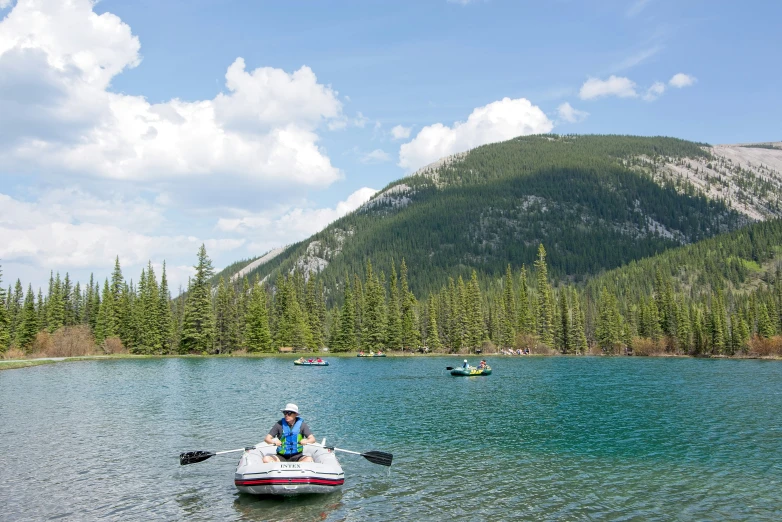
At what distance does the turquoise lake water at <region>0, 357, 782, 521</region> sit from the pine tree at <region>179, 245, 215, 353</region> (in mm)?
72363

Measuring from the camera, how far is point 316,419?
43531 millimetres

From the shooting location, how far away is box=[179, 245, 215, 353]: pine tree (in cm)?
13812

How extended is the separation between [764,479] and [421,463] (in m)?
16.7

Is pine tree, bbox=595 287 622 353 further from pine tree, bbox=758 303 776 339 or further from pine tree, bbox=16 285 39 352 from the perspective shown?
pine tree, bbox=16 285 39 352

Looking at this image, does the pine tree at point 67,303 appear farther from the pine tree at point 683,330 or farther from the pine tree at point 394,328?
the pine tree at point 683,330

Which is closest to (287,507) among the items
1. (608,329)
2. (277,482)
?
→ (277,482)

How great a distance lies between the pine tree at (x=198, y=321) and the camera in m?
138

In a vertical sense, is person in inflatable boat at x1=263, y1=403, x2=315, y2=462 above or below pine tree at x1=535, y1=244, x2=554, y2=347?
below

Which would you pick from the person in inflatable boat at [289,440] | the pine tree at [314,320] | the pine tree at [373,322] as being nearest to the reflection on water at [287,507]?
the person in inflatable boat at [289,440]

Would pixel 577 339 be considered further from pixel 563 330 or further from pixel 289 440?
pixel 289 440

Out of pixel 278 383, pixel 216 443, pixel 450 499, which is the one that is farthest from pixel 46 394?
pixel 450 499

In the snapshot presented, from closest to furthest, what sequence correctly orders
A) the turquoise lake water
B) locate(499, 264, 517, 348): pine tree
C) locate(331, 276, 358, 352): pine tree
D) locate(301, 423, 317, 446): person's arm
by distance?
the turquoise lake water → locate(301, 423, 317, 446): person's arm → locate(331, 276, 358, 352): pine tree → locate(499, 264, 517, 348): pine tree

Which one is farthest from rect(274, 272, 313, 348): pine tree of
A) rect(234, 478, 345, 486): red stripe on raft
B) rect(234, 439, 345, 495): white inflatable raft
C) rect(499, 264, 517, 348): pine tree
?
rect(234, 478, 345, 486): red stripe on raft

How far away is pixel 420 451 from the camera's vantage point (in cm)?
3178
